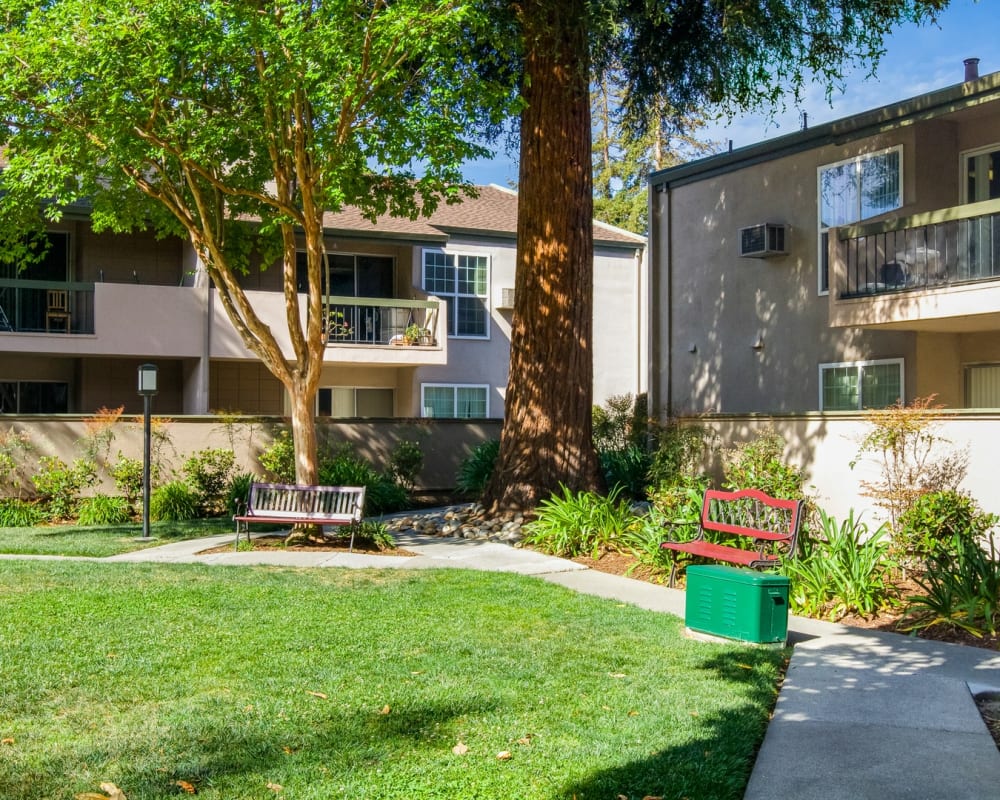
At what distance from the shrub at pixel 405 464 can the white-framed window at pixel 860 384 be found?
23.0ft

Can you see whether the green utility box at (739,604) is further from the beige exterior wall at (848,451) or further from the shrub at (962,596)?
the beige exterior wall at (848,451)

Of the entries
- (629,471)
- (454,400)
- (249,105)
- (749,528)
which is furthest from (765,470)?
(454,400)

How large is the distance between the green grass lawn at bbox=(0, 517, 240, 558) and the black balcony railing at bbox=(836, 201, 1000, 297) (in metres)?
9.52

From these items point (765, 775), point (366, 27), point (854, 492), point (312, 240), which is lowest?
point (765, 775)

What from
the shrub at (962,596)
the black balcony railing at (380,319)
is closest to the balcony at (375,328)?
the black balcony railing at (380,319)

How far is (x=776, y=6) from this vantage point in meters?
13.2

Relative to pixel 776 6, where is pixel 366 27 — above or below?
below

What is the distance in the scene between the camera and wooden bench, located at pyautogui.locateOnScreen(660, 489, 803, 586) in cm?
991

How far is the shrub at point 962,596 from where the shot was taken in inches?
329

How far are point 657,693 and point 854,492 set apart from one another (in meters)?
6.38

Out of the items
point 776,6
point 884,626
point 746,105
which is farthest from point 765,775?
point 746,105

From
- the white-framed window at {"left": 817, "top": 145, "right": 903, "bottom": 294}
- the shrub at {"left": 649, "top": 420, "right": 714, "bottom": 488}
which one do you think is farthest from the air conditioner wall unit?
the shrub at {"left": 649, "top": 420, "right": 714, "bottom": 488}

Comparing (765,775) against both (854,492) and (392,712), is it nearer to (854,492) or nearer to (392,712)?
(392,712)

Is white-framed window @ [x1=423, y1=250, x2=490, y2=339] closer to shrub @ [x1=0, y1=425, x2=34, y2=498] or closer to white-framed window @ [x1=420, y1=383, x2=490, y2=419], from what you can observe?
white-framed window @ [x1=420, y1=383, x2=490, y2=419]
